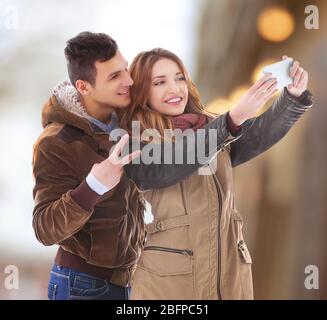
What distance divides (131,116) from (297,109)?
400 millimetres

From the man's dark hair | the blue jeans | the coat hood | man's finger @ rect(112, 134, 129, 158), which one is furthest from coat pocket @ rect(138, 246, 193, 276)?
the man's dark hair

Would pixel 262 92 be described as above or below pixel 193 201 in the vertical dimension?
above

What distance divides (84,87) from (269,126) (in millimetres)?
459

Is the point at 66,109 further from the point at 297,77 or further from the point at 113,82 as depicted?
the point at 297,77

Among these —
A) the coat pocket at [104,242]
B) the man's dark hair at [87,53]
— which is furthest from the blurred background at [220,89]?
the coat pocket at [104,242]

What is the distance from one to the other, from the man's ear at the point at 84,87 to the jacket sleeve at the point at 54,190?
0.13 metres

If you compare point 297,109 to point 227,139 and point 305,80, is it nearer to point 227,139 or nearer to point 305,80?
point 305,80

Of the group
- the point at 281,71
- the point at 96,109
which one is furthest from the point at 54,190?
the point at 281,71

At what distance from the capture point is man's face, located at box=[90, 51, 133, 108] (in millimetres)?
1430

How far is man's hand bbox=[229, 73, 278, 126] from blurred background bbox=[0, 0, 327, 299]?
0.11 metres

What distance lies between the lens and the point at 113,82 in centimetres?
143

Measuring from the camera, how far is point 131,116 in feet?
4.72

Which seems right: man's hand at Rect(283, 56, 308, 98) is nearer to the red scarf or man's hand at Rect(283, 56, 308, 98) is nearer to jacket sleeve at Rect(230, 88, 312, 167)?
jacket sleeve at Rect(230, 88, 312, 167)
